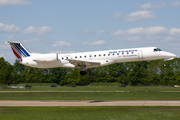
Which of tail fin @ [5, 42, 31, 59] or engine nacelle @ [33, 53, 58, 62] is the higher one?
tail fin @ [5, 42, 31, 59]

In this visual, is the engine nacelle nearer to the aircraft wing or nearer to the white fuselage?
the white fuselage

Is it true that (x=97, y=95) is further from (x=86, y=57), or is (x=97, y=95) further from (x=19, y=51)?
(x=19, y=51)

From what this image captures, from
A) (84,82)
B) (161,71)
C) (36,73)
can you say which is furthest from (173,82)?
(36,73)

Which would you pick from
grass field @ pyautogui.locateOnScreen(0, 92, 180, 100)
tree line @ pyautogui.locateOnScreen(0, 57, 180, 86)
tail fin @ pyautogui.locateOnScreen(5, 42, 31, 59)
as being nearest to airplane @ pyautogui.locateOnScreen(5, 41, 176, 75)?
tail fin @ pyautogui.locateOnScreen(5, 42, 31, 59)

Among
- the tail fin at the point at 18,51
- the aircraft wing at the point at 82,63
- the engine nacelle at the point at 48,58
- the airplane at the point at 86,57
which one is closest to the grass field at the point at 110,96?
the airplane at the point at 86,57

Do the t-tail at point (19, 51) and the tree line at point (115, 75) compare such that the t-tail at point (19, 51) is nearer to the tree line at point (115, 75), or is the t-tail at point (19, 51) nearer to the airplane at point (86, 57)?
the airplane at point (86, 57)

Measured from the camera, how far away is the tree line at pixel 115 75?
90.5 metres

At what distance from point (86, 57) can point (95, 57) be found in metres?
1.30

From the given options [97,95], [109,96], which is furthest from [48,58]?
[109,96]

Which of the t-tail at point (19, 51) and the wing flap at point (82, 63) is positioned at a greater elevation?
the t-tail at point (19, 51)

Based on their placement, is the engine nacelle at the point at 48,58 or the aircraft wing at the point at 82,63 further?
the engine nacelle at the point at 48,58

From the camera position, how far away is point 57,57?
37.3 m

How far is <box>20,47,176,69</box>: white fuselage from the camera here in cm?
3438

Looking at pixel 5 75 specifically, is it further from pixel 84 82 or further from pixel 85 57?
pixel 85 57
